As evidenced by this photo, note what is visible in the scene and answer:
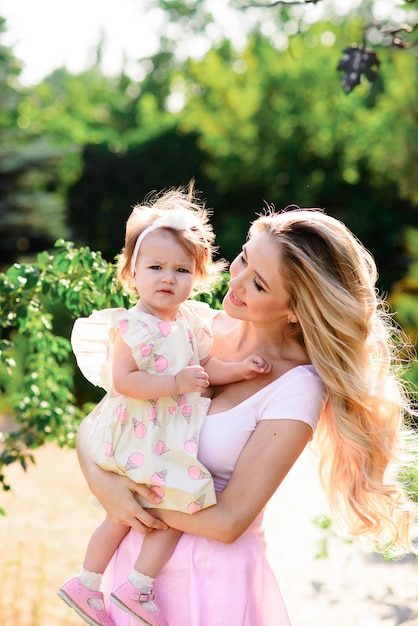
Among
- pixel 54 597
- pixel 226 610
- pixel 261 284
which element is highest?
pixel 261 284

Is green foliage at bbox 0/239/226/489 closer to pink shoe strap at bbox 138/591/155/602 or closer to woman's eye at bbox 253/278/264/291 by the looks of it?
woman's eye at bbox 253/278/264/291

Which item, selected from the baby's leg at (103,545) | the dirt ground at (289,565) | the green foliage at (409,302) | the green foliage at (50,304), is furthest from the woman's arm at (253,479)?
the green foliage at (409,302)

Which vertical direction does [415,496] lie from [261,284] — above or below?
below

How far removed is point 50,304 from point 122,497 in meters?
1.11

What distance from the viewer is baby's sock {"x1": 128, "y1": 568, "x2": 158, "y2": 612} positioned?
78.5 inches

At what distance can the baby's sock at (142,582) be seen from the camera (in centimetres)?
200

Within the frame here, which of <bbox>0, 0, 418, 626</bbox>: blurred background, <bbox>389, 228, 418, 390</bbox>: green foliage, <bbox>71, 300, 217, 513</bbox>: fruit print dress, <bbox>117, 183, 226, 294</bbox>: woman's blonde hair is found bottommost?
<bbox>389, 228, 418, 390</bbox>: green foliage

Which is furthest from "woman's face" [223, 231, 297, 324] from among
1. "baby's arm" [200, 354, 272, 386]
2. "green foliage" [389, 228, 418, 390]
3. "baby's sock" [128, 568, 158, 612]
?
"green foliage" [389, 228, 418, 390]

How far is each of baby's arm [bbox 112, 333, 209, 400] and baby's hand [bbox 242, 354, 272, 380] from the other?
0.12m

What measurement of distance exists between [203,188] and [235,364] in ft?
40.3

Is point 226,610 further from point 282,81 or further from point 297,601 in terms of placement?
point 282,81

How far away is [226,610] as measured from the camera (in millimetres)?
2029

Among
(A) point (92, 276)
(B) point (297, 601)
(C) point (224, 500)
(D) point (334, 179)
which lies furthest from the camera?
(D) point (334, 179)

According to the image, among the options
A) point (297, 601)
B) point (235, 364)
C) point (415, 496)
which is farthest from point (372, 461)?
point (297, 601)
